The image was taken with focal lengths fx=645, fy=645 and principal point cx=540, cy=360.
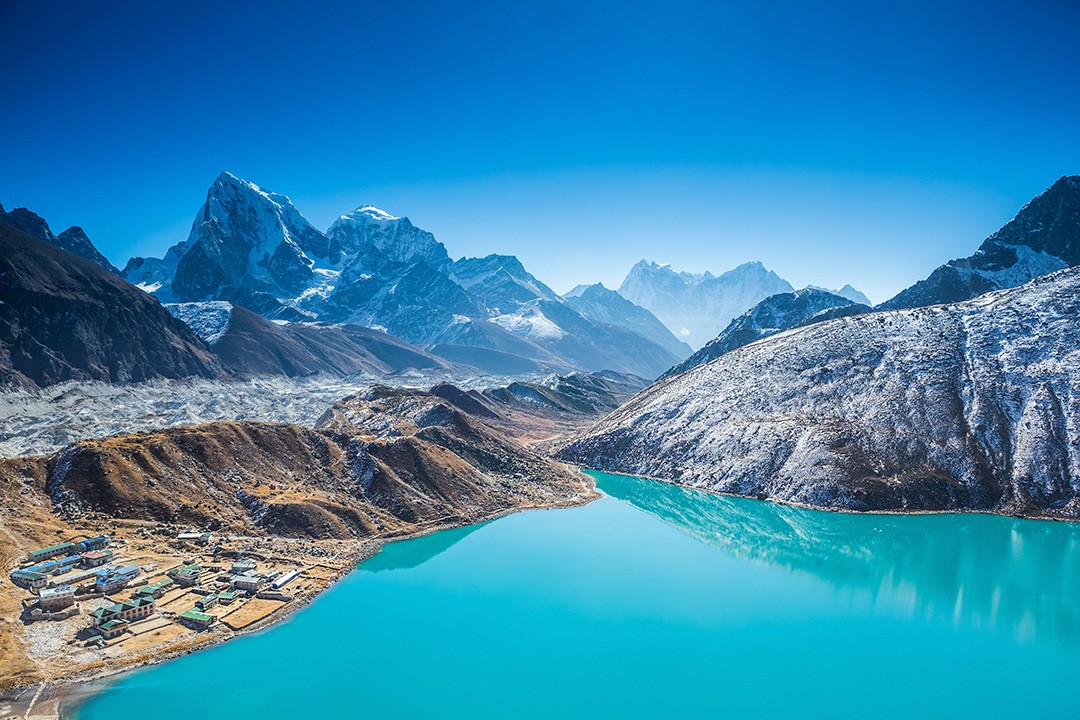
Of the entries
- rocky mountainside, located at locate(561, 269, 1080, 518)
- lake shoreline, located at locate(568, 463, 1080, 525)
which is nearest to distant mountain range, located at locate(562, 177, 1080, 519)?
rocky mountainside, located at locate(561, 269, 1080, 518)

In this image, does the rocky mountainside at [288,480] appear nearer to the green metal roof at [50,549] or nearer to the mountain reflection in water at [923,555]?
the green metal roof at [50,549]

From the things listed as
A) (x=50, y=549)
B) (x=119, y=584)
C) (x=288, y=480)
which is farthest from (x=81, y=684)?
(x=288, y=480)

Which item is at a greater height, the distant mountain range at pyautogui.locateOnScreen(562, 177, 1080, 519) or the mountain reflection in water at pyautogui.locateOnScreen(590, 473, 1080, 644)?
the distant mountain range at pyautogui.locateOnScreen(562, 177, 1080, 519)

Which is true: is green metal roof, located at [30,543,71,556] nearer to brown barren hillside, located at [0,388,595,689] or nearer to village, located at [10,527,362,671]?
village, located at [10,527,362,671]

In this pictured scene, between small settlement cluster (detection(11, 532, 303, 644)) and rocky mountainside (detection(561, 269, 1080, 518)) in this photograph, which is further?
rocky mountainside (detection(561, 269, 1080, 518))

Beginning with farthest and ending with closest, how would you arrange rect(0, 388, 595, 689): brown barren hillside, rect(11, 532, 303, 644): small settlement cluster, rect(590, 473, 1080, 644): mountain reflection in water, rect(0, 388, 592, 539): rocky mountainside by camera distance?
rect(0, 388, 592, 539): rocky mountainside < rect(0, 388, 595, 689): brown barren hillside < rect(590, 473, 1080, 644): mountain reflection in water < rect(11, 532, 303, 644): small settlement cluster
